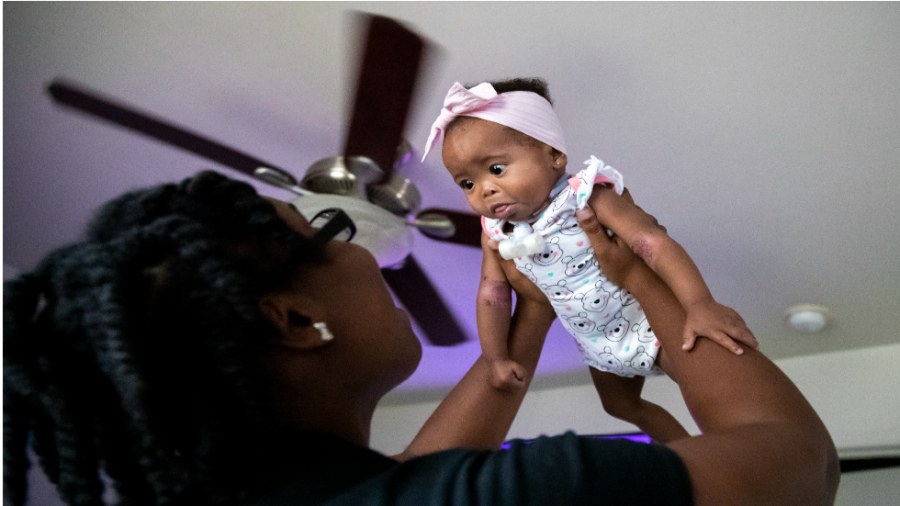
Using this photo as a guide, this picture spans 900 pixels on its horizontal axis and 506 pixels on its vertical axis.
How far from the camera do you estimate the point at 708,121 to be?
1.26 m

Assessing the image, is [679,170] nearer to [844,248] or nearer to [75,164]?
[844,248]

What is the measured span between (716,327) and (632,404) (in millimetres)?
433

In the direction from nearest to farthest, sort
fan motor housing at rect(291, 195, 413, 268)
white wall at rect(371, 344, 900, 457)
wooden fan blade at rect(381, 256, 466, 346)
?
1. fan motor housing at rect(291, 195, 413, 268)
2. wooden fan blade at rect(381, 256, 466, 346)
3. white wall at rect(371, 344, 900, 457)

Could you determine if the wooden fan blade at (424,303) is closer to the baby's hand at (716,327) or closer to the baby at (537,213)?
the baby at (537,213)

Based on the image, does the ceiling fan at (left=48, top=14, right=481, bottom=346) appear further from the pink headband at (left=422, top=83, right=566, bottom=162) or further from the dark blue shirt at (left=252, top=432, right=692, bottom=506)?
the dark blue shirt at (left=252, top=432, right=692, bottom=506)

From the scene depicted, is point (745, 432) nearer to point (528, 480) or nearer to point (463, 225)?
point (528, 480)

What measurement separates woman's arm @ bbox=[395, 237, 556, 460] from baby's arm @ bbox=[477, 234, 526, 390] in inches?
0.5

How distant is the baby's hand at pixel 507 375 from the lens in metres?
0.87

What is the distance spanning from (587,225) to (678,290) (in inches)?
6.7

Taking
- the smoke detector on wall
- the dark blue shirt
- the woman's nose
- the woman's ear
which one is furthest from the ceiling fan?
the smoke detector on wall

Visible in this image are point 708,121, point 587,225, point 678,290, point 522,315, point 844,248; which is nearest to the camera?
point 678,290

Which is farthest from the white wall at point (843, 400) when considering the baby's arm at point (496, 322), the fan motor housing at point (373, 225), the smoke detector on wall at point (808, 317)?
the baby's arm at point (496, 322)

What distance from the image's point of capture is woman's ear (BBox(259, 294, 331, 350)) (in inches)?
24.5

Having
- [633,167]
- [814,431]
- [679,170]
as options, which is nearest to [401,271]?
[633,167]
